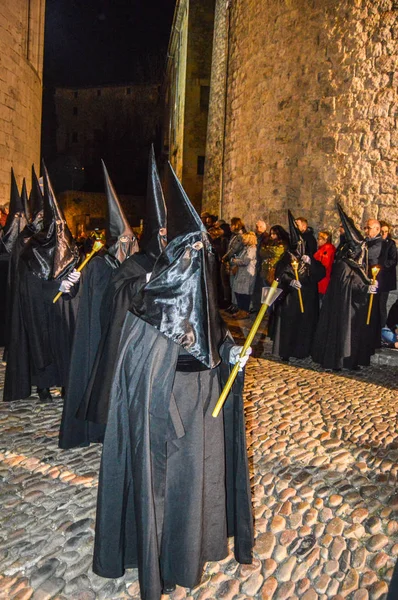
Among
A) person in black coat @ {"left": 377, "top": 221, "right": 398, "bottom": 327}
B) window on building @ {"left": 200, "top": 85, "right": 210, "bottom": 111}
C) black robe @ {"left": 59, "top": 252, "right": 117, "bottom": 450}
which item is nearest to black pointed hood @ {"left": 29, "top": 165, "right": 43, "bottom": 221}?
black robe @ {"left": 59, "top": 252, "right": 117, "bottom": 450}

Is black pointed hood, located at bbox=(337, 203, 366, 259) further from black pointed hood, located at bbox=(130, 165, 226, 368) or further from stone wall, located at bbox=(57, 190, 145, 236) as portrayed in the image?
stone wall, located at bbox=(57, 190, 145, 236)

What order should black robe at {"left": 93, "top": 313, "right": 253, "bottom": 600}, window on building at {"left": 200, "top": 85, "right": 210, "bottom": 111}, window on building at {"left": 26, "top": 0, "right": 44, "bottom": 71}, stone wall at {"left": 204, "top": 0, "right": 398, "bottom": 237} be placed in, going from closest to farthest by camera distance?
black robe at {"left": 93, "top": 313, "right": 253, "bottom": 600} < stone wall at {"left": 204, "top": 0, "right": 398, "bottom": 237} < window on building at {"left": 26, "top": 0, "right": 44, "bottom": 71} < window on building at {"left": 200, "top": 85, "right": 210, "bottom": 111}

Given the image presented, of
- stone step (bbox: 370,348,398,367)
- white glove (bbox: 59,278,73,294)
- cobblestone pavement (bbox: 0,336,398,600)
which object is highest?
white glove (bbox: 59,278,73,294)

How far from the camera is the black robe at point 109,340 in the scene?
400 cm

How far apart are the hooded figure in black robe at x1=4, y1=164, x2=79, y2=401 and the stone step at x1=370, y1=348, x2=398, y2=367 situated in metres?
4.86

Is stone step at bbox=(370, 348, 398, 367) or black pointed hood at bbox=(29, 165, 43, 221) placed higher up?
black pointed hood at bbox=(29, 165, 43, 221)

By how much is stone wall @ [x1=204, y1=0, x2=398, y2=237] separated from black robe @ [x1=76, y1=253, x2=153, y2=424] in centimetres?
672

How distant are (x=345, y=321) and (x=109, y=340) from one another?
4290mm

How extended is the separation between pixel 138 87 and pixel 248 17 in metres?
29.5

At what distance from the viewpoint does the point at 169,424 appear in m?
2.55


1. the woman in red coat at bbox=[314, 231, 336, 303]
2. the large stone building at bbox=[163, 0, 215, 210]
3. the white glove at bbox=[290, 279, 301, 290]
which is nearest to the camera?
the white glove at bbox=[290, 279, 301, 290]

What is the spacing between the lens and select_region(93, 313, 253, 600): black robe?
2.51 m

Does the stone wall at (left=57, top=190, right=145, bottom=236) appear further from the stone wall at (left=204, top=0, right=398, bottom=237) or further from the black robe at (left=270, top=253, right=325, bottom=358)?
the black robe at (left=270, top=253, right=325, bottom=358)

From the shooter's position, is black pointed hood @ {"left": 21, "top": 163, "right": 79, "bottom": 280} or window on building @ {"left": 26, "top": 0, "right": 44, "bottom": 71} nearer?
black pointed hood @ {"left": 21, "top": 163, "right": 79, "bottom": 280}
